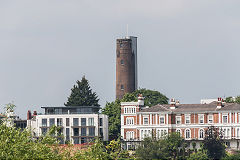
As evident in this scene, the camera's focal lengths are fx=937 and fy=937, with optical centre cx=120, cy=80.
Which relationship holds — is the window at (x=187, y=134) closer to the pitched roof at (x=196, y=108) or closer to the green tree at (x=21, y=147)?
the pitched roof at (x=196, y=108)

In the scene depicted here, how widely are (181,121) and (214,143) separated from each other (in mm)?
11198

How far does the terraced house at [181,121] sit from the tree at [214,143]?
235 cm

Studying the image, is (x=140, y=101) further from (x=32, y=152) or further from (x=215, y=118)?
(x=32, y=152)

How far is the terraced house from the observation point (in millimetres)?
182250

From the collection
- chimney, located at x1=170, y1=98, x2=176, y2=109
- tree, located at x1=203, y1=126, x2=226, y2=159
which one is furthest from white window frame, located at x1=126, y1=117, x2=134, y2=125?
tree, located at x1=203, y1=126, x2=226, y2=159

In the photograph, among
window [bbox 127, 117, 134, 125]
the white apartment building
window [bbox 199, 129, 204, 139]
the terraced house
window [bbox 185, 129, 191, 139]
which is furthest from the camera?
the white apartment building

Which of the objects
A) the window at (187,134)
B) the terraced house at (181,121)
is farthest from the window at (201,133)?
the window at (187,134)

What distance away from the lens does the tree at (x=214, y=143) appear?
176 meters

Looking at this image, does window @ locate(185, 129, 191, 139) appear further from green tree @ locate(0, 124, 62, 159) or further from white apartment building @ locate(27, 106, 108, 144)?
green tree @ locate(0, 124, 62, 159)

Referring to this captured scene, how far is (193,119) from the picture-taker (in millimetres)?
185500

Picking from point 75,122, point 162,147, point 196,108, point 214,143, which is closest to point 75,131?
point 75,122

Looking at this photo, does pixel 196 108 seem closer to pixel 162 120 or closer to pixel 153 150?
pixel 162 120

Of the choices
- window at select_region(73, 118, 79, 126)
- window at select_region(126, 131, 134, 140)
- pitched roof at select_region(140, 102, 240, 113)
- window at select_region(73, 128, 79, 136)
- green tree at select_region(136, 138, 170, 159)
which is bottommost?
green tree at select_region(136, 138, 170, 159)

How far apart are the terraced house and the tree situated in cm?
235
